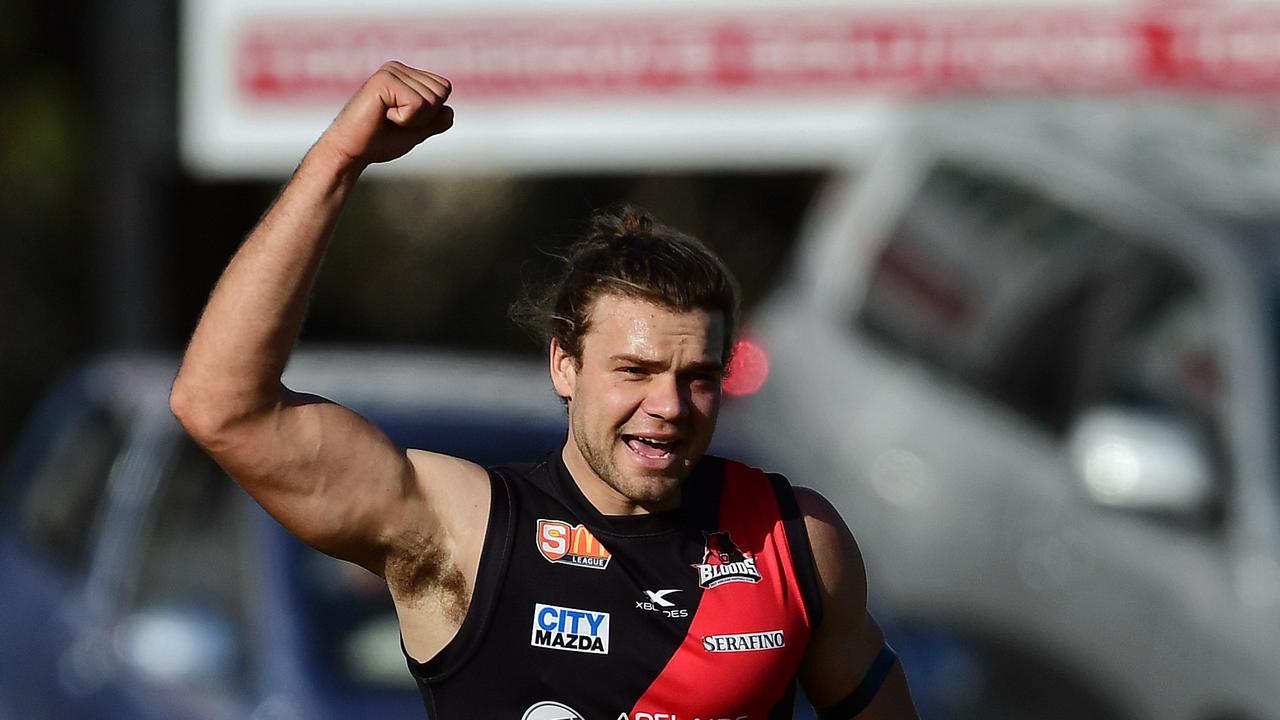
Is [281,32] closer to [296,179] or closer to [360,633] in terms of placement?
[360,633]

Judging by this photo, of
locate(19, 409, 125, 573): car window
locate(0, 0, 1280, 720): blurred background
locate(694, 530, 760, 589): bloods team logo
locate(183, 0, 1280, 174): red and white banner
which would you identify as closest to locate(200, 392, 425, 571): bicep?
locate(694, 530, 760, 589): bloods team logo

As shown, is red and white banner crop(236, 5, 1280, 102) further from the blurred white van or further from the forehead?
the forehead

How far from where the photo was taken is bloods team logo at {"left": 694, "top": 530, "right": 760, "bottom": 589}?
3.10 metres

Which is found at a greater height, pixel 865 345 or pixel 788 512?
pixel 788 512

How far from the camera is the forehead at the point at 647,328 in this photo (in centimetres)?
306

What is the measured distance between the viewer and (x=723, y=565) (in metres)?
3.12

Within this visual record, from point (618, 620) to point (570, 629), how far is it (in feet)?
0.24

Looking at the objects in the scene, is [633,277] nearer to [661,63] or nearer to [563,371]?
[563,371]

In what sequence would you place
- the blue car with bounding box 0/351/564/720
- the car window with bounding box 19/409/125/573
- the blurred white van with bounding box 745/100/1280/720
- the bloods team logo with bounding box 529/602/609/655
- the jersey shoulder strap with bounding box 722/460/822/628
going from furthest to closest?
the car window with bounding box 19/409/125/573 → the blurred white van with bounding box 745/100/1280/720 → the blue car with bounding box 0/351/564/720 → the jersey shoulder strap with bounding box 722/460/822/628 → the bloods team logo with bounding box 529/602/609/655

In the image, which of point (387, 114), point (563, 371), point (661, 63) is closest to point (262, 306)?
point (387, 114)

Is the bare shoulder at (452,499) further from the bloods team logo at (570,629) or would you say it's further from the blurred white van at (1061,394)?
the blurred white van at (1061,394)

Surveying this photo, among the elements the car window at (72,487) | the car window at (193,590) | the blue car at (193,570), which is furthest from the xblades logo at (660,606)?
the car window at (72,487)

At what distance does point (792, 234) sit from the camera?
1505cm

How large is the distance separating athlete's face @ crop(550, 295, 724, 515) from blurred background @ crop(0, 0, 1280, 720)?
20.3 inches
